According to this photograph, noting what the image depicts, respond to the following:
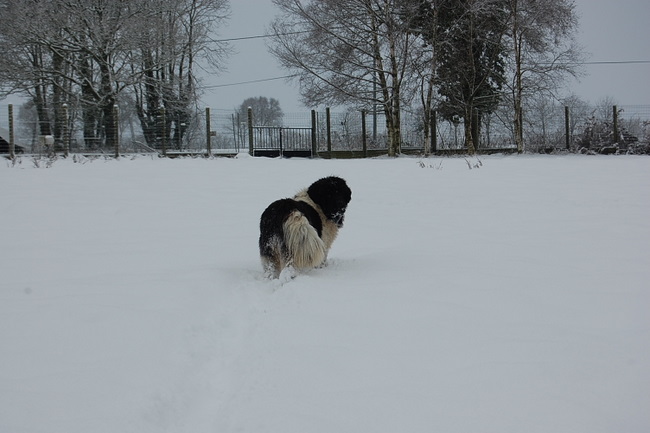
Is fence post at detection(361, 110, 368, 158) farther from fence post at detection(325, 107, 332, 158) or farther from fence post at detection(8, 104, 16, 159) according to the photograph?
fence post at detection(8, 104, 16, 159)

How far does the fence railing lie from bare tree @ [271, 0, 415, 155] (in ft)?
3.31

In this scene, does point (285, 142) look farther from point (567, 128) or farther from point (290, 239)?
point (290, 239)

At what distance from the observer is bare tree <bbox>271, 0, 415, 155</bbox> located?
20625 mm

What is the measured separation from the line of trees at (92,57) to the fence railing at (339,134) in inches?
18.7

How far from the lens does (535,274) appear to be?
13.0 ft

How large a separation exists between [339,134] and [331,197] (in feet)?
59.6

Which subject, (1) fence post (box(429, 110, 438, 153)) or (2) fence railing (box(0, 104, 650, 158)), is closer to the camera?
(2) fence railing (box(0, 104, 650, 158))

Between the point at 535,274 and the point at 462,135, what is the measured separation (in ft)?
66.8

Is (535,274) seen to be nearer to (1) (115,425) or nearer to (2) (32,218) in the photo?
(1) (115,425)

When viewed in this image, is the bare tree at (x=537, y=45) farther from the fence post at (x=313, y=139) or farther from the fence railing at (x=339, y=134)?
the fence post at (x=313, y=139)

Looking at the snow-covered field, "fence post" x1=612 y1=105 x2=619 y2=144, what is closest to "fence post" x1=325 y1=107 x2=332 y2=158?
"fence post" x1=612 y1=105 x2=619 y2=144

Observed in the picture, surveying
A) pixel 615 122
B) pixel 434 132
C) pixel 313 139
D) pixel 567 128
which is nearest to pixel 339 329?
pixel 313 139

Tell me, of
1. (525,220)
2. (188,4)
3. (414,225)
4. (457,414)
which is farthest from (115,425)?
(188,4)

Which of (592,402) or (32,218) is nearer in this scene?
(592,402)
